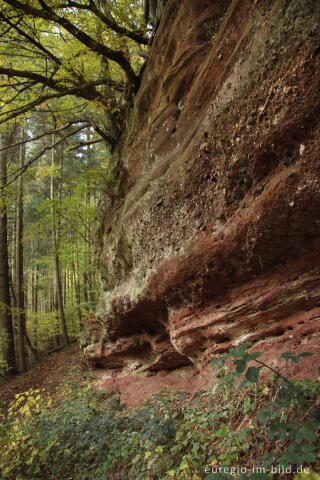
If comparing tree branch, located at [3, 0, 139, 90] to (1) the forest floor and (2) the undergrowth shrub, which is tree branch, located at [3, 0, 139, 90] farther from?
(1) the forest floor

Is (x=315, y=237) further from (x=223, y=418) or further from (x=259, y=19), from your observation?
(x=259, y=19)

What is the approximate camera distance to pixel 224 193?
4.16 metres

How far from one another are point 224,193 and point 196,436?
128 inches

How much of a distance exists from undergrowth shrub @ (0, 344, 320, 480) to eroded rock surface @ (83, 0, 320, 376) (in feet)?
2.57

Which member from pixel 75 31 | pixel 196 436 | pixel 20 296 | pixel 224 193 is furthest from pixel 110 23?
pixel 20 296

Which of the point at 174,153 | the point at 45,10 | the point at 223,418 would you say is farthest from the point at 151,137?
the point at 223,418

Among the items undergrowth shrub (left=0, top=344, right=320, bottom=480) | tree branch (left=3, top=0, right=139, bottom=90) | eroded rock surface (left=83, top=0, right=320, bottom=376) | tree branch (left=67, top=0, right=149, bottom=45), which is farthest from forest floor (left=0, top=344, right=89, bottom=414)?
tree branch (left=67, top=0, right=149, bottom=45)

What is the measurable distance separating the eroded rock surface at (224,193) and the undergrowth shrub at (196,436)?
0.78m

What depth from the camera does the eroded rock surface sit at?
3.21 m

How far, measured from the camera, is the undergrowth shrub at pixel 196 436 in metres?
2.02

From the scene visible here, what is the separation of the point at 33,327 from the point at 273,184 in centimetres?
1575

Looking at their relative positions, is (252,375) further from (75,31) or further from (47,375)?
(47,375)

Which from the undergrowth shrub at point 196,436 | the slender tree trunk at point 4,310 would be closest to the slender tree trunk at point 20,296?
the slender tree trunk at point 4,310

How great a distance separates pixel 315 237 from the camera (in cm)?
342
